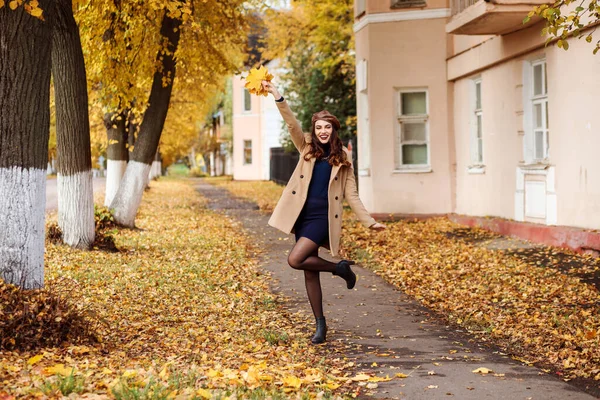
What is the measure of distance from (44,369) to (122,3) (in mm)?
11019

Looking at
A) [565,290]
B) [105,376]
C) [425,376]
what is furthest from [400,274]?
[105,376]

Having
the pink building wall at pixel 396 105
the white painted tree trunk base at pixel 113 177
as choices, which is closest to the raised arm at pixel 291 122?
the pink building wall at pixel 396 105

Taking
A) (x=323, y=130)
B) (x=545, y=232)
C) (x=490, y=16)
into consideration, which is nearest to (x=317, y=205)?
(x=323, y=130)

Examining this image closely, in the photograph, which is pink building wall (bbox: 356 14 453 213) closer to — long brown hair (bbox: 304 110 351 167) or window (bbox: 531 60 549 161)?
window (bbox: 531 60 549 161)

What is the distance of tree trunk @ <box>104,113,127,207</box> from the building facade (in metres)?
5.99

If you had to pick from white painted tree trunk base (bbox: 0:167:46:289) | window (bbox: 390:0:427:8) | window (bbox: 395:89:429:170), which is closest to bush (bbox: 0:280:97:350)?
white painted tree trunk base (bbox: 0:167:46:289)

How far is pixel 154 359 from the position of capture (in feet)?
24.2

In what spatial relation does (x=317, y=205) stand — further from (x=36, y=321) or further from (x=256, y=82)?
(x=36, y=321)

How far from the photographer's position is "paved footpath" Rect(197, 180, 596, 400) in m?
6.50

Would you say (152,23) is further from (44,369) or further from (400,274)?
(44,369)

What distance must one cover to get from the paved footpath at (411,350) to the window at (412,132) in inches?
363

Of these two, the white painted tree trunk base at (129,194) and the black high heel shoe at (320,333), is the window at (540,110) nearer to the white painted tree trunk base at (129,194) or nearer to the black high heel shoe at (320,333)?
the white painted tree trunk base at (129,194)

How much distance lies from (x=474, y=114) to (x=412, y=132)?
1966 millimetres

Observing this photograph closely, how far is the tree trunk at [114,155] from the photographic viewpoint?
24.0 metres
